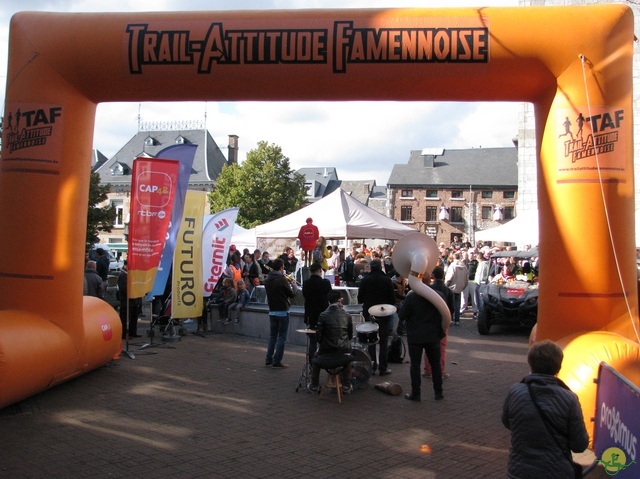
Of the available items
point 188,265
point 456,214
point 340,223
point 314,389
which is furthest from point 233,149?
point 314,389

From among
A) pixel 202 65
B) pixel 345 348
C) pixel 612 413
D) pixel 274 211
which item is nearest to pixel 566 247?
pixel 612 413

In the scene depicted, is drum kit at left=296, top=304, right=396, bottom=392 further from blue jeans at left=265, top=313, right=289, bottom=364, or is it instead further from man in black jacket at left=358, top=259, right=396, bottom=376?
blue jeans at left=265, top=313, right=289, bottom=364

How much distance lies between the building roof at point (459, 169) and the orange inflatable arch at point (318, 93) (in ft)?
200

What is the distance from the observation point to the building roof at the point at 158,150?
60.7 metres

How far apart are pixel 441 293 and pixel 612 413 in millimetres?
4224

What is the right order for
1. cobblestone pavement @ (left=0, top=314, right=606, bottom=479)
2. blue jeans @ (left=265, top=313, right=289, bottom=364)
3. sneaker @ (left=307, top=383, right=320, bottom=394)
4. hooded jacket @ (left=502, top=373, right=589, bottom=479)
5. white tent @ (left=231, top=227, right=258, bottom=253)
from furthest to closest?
white tent @ (left=231, top=227, right=258, bottom=253) → blue jeans @ (left=265, top=313, right=289, bottom=364) → sneaker @ (left=307, top=383, right=320, bottom=394) → cobblestone pavement @ (left=0, top=314, right=606, bottom=479) → hooded jacket @ (left=502, top=373, right=589, bottom=479)

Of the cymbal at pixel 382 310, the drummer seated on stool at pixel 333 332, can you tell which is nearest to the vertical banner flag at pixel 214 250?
the cymbal at pixel 382 310

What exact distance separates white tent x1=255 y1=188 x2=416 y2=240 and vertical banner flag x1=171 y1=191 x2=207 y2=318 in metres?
4.65

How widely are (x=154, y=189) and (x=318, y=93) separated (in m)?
4.52

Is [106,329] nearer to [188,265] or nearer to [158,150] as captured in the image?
[188,265]

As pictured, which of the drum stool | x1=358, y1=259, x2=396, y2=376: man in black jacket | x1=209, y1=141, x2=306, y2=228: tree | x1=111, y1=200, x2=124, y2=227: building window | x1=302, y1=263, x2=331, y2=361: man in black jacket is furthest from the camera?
x1=111, y1=200, x2=124, y2=227: building window

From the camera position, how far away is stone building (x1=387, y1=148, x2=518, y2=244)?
2606 inches

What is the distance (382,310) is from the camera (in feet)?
29.8

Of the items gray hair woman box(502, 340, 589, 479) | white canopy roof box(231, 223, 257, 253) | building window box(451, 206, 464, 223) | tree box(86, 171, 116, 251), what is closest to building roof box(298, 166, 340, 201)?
building window box(451, 206, 464, 223)
